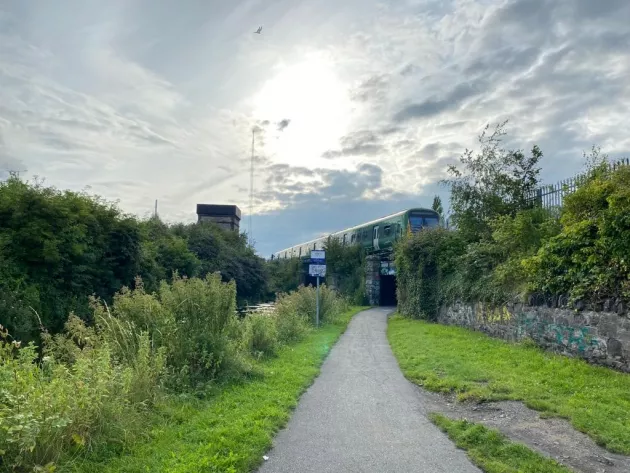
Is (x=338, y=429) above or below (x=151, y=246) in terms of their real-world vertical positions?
below

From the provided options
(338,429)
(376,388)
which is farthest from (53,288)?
(338,429)

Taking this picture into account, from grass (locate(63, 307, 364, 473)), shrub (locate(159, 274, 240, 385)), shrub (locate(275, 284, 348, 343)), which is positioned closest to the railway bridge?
shrub (locate(275, 284, 348, 343))

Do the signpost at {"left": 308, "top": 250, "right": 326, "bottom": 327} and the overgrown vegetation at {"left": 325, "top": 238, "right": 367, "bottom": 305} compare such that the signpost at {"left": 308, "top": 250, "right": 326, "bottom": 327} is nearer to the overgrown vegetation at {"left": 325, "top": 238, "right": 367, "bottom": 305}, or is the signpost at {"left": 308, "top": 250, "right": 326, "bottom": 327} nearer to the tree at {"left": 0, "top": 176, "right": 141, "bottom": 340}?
the tree at {"left": 0, "top": 176, "right": 141, "bottom": 340}

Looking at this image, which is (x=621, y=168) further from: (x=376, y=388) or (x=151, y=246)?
(x=151, y=246)

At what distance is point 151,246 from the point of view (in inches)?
1346

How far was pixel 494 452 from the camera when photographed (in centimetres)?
569

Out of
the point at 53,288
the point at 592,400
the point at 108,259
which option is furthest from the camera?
the point at 108,259

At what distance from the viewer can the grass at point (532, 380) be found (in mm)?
6680

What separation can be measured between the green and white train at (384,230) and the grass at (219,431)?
71.5ft

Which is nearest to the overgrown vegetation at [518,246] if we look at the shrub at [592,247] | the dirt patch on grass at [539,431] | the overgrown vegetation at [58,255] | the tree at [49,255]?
the shrub at [592,247]

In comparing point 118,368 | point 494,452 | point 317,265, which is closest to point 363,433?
point 494,452

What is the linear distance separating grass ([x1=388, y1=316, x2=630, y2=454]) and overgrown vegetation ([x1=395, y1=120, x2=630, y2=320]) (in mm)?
1645

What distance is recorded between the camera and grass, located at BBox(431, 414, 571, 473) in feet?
16.9

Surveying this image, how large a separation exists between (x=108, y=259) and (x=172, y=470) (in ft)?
74.0
